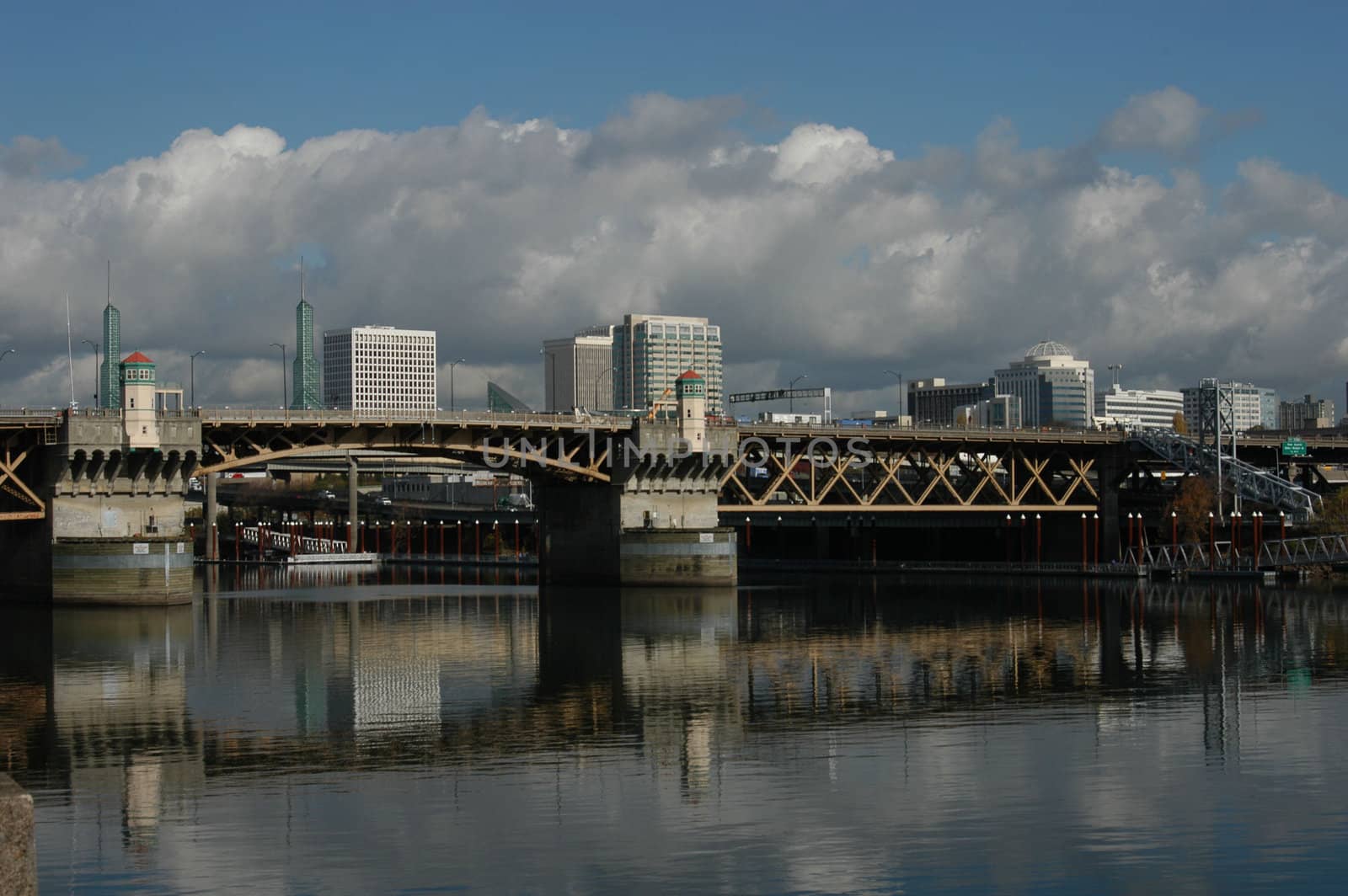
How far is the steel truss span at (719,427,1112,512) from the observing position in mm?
132250

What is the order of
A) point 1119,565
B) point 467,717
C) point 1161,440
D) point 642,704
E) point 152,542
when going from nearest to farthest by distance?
1. point 467,717
2. point 642,704
3. point 152,542
4. point 1119,565
5. point 1161,440

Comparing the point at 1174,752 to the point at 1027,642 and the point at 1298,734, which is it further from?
the point at 1027,642

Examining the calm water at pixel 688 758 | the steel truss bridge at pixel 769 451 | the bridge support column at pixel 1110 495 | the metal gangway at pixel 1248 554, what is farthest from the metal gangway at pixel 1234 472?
the calm water at pixel 688 758

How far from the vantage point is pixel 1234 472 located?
137125 mm

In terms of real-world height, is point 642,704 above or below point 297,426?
below

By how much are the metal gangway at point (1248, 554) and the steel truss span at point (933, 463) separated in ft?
38.4

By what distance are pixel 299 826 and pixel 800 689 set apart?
2702 cm

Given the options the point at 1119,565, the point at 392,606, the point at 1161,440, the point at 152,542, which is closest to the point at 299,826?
the point at 152,542

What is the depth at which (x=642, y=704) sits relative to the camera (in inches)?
2210

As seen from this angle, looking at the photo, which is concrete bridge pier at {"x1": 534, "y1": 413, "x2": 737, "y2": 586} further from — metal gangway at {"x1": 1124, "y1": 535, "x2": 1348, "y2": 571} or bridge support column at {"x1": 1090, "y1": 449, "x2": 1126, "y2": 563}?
bridge support column at {"x1": 1090, "y1": 449, "x2": 1126, "y2": 563}

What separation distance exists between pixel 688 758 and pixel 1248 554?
9456 centimetres

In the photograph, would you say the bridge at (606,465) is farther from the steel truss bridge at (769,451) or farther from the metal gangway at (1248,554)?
the metal gangway at (1248,554)

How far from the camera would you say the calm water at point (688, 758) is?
31562 millimetres

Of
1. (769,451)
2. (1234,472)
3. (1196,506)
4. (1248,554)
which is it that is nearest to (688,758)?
(769,451)
